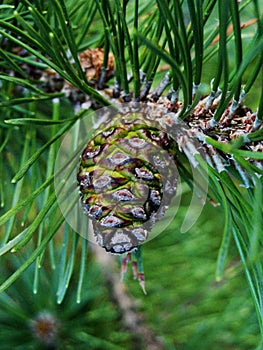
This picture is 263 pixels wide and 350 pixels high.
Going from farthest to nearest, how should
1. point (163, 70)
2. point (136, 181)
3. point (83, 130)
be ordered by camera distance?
1. point (163, 70)
2. point (83, 130)
3. point (136, 181)

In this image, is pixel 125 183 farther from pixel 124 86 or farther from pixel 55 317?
pixel 55 317

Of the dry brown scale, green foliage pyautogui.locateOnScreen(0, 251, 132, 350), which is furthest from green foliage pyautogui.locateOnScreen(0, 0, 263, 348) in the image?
green foliage pyautogui.locateOnScreen(0, 251, 132, 350)

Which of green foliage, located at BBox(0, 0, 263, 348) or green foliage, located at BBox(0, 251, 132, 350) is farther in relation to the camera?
green foliage, located at BBox(0, 251, 132, 350)

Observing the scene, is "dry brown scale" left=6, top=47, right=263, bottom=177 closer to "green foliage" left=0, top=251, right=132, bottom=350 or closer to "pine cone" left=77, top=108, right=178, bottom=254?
"pine cone" left=77, top=108, right=178, bottom=254

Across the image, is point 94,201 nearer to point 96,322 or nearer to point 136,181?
point 136,181

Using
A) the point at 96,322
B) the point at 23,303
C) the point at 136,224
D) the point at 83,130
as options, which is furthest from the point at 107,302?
the point at 136,224

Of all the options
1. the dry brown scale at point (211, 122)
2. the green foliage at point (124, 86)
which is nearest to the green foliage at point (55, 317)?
the green foliage at point (124, 86)

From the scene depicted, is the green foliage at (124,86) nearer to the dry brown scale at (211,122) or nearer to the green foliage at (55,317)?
the dry brown scale at (211,122)

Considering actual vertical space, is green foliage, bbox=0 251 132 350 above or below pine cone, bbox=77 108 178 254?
below

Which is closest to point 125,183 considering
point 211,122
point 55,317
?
point 211,122
